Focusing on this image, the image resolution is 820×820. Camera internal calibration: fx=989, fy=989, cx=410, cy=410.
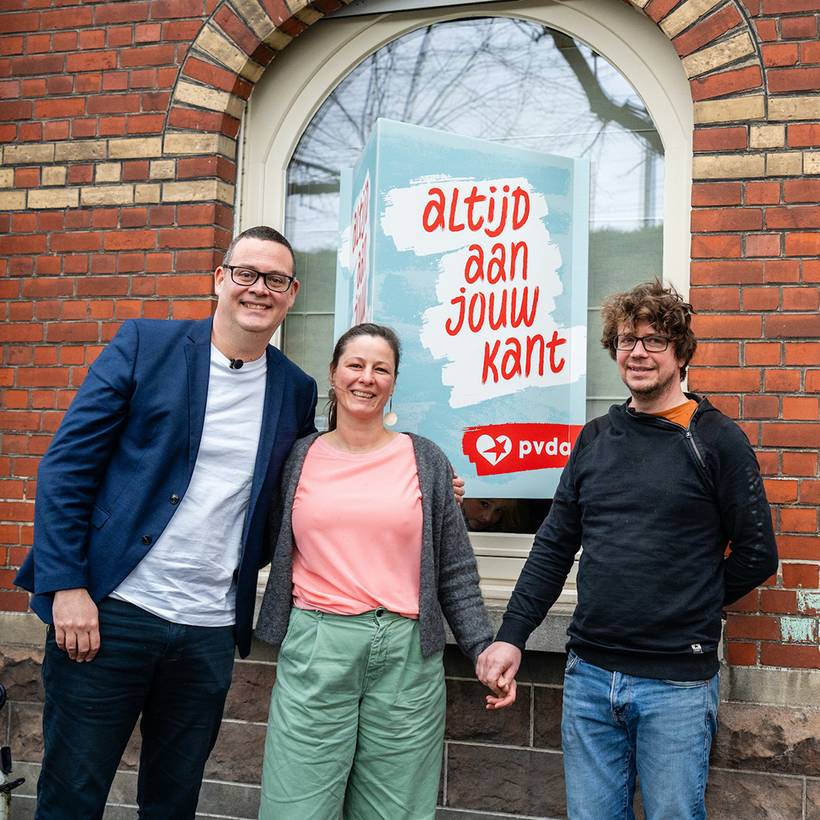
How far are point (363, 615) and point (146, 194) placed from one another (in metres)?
2.28

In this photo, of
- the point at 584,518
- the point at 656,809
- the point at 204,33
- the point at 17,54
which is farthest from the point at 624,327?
the point at 17,54

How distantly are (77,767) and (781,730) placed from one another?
2299 millimetres

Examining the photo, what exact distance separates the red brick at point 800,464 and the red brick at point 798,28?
4.87 feet

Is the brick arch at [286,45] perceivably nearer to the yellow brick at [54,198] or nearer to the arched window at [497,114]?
the arched window at [497,114]

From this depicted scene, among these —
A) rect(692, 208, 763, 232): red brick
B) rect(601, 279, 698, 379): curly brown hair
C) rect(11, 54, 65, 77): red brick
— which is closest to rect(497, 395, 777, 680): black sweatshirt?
rect(601, 279, 698, 379): curly brown hair

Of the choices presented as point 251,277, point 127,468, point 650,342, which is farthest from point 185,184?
point 650,342

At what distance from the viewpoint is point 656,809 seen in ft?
8.36

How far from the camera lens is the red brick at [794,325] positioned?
3438 mm

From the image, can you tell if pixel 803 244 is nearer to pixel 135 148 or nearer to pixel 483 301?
pixel 483 301

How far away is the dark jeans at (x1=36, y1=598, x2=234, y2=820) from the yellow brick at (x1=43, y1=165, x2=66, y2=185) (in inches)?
88.3

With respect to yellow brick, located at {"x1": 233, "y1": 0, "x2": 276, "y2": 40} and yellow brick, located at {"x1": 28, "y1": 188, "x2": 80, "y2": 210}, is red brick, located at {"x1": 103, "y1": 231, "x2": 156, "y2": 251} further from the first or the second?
yellow brick, located at {"x1": 233, "y1": 0, "x2": 276, "y2": 40}

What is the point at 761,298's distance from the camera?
137 inches

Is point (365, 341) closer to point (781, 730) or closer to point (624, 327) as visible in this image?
point (624, 327)

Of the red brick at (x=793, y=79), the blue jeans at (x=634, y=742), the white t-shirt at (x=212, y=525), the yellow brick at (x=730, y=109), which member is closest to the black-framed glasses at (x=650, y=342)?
the blue jeans at (x=634, y=742)
